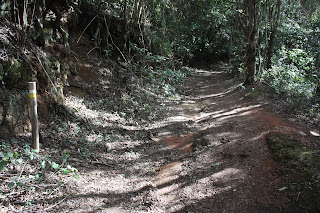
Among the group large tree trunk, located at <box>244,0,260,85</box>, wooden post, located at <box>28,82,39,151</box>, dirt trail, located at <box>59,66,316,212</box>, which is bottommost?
dirt trail, located at <box>59,66,316,212</box>

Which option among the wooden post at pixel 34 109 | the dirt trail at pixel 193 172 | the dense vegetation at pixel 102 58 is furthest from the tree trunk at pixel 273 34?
the wooden post at pixel 34 109

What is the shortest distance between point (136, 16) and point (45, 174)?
8.87 meters

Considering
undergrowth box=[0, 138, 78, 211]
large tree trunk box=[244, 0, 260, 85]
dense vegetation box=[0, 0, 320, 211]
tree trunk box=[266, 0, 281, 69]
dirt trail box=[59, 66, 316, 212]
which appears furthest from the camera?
tree trunk box=[266, 0, 281, 69]

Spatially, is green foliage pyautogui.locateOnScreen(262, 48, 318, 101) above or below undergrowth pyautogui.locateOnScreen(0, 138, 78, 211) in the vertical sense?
above

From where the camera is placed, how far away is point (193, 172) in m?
Answer: 5.22

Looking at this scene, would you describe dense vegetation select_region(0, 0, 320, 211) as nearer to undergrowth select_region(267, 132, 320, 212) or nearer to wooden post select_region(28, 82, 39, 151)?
wooden post select_region(28, 82, 39, 151)

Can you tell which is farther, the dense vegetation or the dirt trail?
the dense vegetation

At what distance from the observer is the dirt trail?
4.02 m

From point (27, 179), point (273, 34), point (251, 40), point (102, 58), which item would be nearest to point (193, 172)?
point (27, 179)

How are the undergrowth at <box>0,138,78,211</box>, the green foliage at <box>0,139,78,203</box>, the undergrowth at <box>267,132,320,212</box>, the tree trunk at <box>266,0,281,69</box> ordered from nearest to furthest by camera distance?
the undergrowth at <box>0,138,78,211</box>, the green foliage at <box>0,139,78,203</box>, the undergrowth at <box>267,132,320,212</box>, the tree trunk at <box>266,0,281,69</box>

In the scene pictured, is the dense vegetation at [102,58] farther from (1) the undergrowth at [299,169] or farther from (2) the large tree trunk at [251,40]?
(1) the undergrowth at [299,169]

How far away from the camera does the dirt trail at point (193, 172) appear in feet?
13.2

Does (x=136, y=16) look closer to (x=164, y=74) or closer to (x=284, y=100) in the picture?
(x=164, y=74)

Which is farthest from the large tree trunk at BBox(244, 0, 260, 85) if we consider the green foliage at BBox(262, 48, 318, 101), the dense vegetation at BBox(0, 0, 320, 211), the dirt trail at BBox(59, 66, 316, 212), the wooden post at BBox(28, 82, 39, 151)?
the wooden post at BBox(28, 82, 39, 151)
